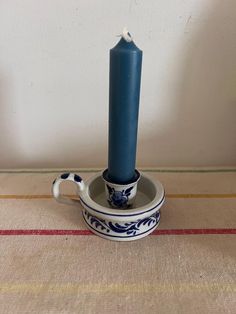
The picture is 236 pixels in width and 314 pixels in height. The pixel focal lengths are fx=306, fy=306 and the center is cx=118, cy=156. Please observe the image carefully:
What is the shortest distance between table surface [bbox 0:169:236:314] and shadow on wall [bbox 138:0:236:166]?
0.10 meters

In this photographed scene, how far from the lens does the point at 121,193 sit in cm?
37

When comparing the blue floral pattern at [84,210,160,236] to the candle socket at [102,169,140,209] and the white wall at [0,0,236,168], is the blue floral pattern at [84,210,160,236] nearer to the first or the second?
the candle socket at [102,169,140,209]

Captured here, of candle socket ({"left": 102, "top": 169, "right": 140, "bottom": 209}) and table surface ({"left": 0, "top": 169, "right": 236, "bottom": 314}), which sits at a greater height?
candle socket ({"left": 102, "top": 169, "right": 140, "bottom": 209})

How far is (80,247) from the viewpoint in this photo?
0.34 meters

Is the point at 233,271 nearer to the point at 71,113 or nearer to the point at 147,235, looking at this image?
the point at 147,235

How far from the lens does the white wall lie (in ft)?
1.44

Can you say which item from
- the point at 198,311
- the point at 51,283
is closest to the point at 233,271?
the point at 198,311

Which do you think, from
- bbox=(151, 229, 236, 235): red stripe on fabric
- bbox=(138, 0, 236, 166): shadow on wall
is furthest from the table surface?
bbox=(138, 0, 236, 166): shadow on wall

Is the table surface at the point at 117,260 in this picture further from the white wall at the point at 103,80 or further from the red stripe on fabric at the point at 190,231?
the white wall at the point at 103,80

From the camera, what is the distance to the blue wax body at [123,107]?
0.31 meters

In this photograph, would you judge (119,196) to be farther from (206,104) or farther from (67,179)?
(206,104)

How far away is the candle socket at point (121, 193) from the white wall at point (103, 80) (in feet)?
0.53

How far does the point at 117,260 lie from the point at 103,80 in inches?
A: 10.8

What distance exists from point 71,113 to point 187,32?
0.22 meters
